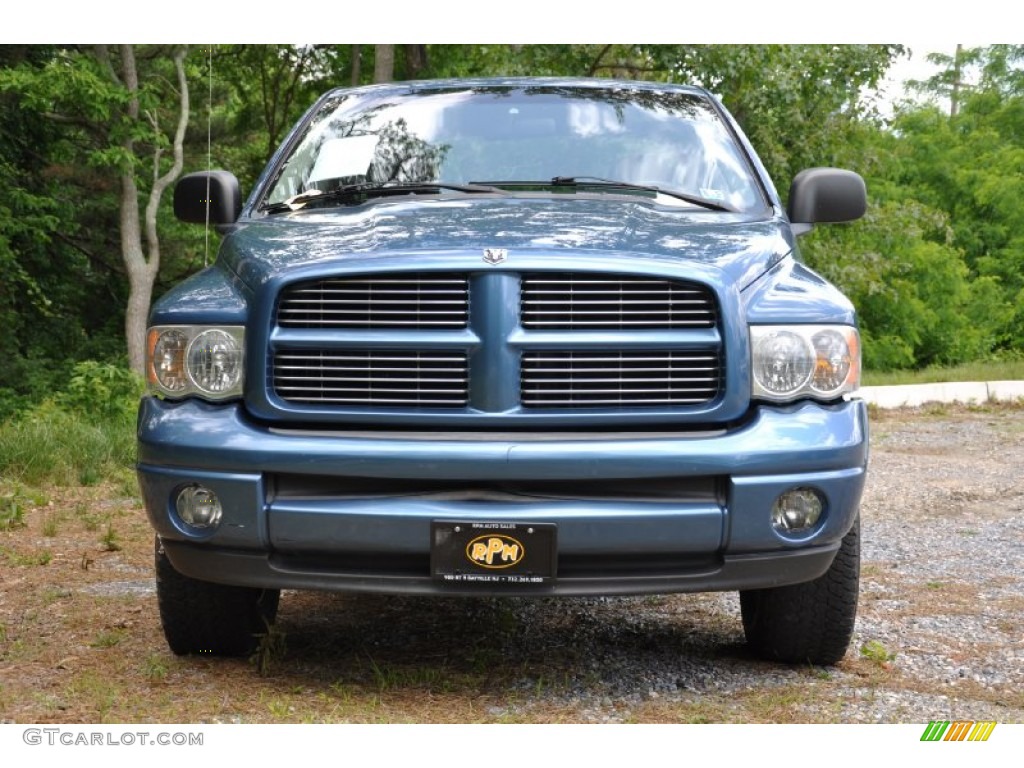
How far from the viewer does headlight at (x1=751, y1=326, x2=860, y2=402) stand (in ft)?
11.7

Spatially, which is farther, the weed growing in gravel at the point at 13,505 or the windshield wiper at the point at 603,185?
the weed growing in gravel at the point at 13,505

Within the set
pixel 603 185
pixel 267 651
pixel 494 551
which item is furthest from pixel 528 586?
pixel 603 185

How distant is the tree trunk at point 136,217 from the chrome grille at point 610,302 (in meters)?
20.2

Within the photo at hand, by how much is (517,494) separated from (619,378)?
433 millimetres

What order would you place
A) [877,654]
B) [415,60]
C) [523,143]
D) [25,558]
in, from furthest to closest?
[415,60] < [25,558] < [523,143] < [877,654]

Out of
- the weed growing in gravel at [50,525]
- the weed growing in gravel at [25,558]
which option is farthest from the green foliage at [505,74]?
the weed growing in gravel at [25,558]

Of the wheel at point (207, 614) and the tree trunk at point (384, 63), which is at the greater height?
the tree trunk at point (384, 63)

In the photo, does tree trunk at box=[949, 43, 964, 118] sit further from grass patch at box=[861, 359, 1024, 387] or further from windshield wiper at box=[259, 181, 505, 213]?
windshield wiper at box=[259, 181, 505, 213]

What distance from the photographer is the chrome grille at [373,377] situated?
3514 millimetres

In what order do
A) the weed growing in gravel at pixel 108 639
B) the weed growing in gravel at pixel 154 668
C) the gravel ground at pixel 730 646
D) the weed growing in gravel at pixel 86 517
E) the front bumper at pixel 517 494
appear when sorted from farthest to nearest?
1. the weed growing in gravel at pixel 86 517
2. the weed growing in gravel at pixel 108 639
3. the weed growing in gravel at pixel 154 668
4. the gravel ground at pixel 730 646
5. the front bumper at pixel 517 494

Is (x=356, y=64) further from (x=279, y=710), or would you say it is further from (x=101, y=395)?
(x=279, y=710)

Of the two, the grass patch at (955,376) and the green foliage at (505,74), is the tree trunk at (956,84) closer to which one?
the green foliage at (505,74)

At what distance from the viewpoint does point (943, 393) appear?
17.5 m

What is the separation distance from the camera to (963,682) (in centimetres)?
406
